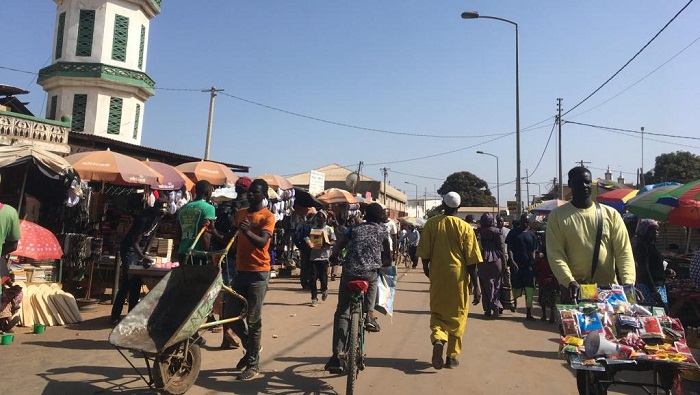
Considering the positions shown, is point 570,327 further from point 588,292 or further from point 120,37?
point 120,37

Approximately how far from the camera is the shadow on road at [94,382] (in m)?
4.45

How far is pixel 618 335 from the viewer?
3.21m

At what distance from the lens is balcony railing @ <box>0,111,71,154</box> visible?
12.0m

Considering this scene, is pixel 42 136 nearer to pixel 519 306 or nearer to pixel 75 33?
pixel 75 33

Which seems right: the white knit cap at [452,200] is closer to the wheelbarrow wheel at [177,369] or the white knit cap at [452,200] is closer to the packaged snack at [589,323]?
the packaged snack at [589,323]

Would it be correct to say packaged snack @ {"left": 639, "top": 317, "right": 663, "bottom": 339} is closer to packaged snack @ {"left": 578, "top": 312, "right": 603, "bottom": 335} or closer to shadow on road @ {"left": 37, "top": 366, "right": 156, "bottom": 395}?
packaged snack @ {"left": 578, "top": 312, "right": 603, "bottom": 335}

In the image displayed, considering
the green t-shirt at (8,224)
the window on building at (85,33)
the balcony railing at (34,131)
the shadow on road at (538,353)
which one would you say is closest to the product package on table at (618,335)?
the shadow on road at (538,353)

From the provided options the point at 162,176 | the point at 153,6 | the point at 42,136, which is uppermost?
the point at 153,6

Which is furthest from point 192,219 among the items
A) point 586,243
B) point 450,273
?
point 586,243

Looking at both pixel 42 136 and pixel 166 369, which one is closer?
pixel 166 369

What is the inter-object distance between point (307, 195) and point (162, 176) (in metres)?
7.45

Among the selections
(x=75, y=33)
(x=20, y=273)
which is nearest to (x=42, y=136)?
(x=20, y=273)

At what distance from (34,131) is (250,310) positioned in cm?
1113

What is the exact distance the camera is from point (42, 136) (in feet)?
42.6
